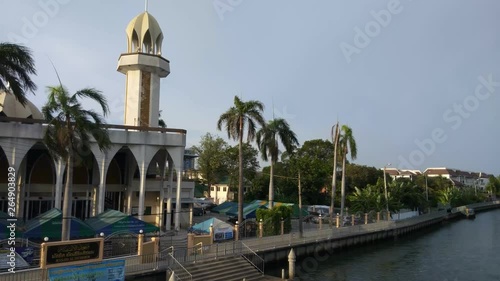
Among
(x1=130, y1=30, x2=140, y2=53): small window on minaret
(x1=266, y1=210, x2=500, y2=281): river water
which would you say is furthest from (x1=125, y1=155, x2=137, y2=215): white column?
(x1=266, y1=210, x2=500, y2=281): river water

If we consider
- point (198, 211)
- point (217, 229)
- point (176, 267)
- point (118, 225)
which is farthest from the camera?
point (198, 211)

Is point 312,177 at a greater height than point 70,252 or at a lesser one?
greater

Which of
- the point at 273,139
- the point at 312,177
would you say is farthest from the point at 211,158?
the point at 273,139

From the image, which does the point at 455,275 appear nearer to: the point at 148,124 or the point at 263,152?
the point at 263,152

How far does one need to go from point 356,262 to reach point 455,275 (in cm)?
751

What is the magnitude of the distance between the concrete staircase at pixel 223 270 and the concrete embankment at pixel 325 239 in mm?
3387

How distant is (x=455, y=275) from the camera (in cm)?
2902

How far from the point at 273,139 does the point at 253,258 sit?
1811 centimetres

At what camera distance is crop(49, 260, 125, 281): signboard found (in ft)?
56.1

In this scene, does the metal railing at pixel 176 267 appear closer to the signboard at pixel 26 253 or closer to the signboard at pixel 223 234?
the signboard at pixel 223 234

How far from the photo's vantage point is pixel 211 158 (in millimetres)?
74812

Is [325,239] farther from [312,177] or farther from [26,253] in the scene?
[312,177]

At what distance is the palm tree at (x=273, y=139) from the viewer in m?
42.5

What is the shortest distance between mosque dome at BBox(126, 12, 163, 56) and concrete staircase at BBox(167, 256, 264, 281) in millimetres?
24364
